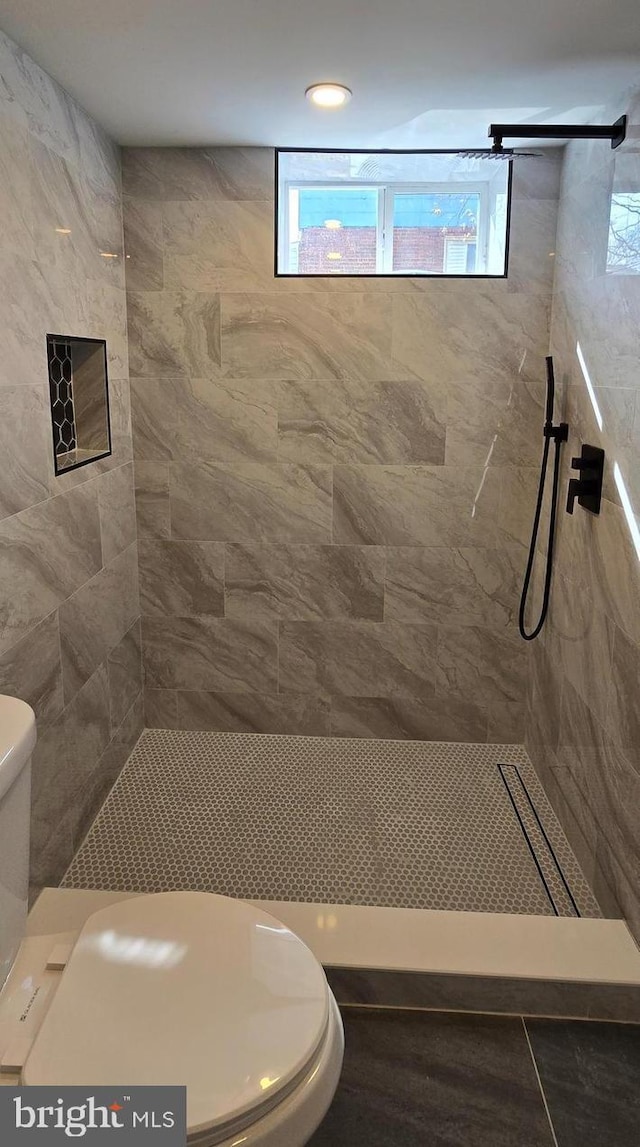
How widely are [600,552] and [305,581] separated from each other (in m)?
1.21

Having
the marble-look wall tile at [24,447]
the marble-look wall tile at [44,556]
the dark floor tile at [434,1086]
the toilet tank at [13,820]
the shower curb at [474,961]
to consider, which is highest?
the marble-look wall tile at [24,447]

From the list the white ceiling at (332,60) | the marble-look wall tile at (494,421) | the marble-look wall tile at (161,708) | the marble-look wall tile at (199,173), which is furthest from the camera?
the marble-look wall tile at (161,708)

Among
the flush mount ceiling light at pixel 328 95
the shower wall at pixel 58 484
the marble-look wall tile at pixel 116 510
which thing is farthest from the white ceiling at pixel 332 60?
the marble-look wall tile at pixel 116 510

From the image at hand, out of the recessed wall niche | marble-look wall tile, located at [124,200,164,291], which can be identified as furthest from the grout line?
marble-look wall tile, located at [124,200,164,291]

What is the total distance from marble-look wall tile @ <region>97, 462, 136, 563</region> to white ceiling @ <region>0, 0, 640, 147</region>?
113 cm

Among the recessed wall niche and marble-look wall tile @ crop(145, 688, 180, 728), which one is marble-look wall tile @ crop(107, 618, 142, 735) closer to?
marble-look wall tile @ crop(145, 688, 180, 728)

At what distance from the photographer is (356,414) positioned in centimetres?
296

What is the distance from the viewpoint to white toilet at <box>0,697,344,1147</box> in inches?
44.5

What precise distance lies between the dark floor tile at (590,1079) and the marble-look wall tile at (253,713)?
1.51m

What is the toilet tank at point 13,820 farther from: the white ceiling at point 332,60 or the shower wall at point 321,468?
the shower wall at point 321,468

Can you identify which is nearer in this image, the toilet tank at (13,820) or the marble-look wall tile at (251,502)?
the toilet tank at (13,820)

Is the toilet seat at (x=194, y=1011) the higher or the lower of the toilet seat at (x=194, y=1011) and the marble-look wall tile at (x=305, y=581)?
the lower

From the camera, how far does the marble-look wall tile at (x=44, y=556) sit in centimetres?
199

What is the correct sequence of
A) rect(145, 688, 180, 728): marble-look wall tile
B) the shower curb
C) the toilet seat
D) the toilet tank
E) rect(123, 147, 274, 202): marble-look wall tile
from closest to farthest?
1. the toilet seat
2. the toilet tank
3. the shower curb
4. rect(123, 147, 274, 202): marble-look wall tile
5. rect(145, 688, 180, 728): marble-look wall tile
